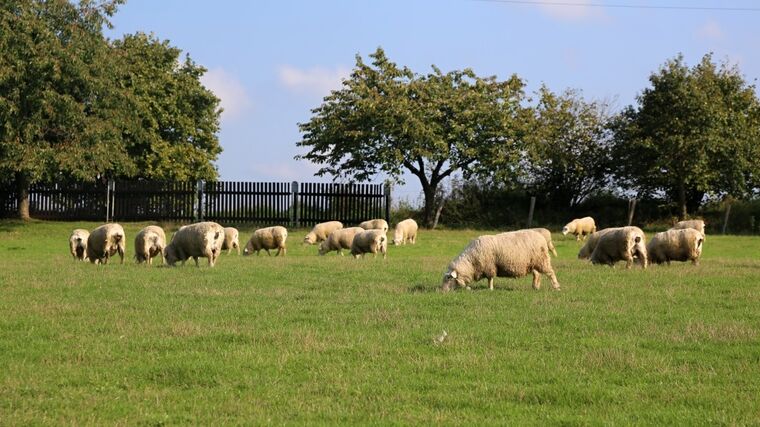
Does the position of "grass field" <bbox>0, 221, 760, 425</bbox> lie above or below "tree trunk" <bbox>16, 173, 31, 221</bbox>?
below

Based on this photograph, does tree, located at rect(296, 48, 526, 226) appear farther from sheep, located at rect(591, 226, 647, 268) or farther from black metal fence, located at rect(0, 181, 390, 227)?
sheep, located at rect(591, 226, 647, 268)

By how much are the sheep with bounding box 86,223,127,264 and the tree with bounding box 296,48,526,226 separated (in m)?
19.3

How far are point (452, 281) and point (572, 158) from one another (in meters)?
34.8

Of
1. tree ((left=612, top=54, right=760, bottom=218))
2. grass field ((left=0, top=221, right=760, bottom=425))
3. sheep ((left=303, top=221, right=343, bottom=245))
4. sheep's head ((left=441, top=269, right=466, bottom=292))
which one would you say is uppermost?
tree ((left=612, top=54, right=760, bottom=218))

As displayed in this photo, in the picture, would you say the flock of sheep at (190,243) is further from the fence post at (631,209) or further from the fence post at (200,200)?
the fence post at (631,209)

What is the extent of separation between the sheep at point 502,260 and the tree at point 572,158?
33.3 m

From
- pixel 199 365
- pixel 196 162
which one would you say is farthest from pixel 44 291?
pixel 196 162

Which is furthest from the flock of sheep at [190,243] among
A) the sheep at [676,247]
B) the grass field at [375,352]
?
the sheep at [676,247]

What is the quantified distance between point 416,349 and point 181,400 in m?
2.94

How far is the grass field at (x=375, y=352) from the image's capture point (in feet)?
26.5

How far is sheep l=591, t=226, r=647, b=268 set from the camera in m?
21.0

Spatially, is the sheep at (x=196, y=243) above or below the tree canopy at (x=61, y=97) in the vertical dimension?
below

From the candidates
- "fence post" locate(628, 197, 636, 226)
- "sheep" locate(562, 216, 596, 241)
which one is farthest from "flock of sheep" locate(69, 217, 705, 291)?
"fence post" locate(628, 197, 636, 226)

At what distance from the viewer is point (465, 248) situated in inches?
653
